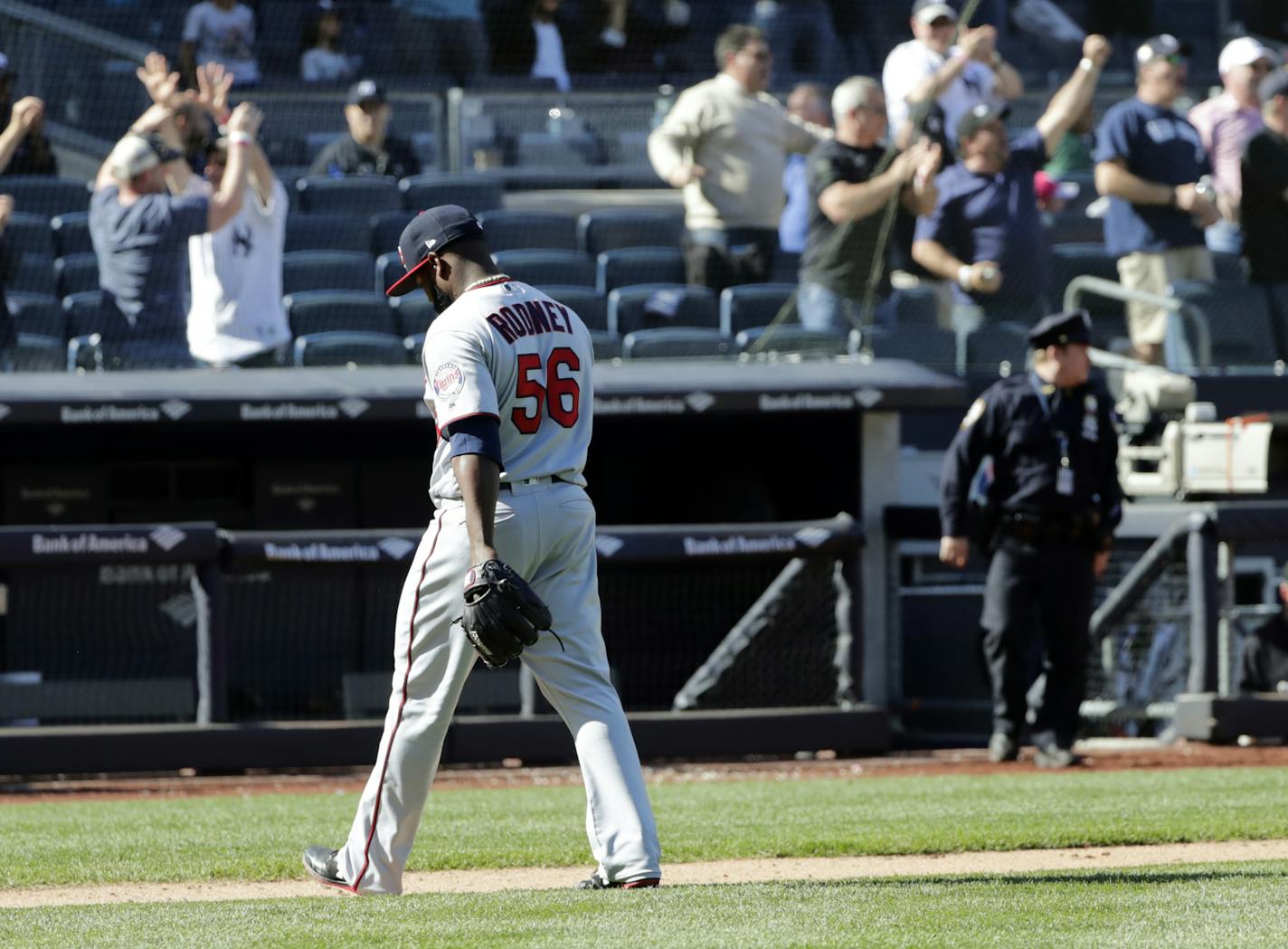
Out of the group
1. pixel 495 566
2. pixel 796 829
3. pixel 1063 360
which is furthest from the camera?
pixel 1063 360

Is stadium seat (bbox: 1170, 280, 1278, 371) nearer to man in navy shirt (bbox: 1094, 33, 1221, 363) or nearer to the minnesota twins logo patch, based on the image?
man in navy shirt (bbox: 1094, 33, 1221, 363)

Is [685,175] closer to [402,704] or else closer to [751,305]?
[751,305]

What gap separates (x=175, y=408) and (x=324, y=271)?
71.2 inches

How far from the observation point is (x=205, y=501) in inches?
394

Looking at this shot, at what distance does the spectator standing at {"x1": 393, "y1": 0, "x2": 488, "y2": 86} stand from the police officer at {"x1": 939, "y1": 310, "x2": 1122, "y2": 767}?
5.77 m

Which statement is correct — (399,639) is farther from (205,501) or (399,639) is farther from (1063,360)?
(205,501)

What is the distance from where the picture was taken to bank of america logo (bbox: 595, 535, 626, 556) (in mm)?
8586

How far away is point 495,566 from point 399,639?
455 mm

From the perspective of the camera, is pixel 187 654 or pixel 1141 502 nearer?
pixel 187 654

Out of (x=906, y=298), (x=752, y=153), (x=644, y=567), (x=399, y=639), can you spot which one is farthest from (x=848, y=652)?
(x=399, y=639)

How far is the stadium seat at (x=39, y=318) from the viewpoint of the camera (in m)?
9.68

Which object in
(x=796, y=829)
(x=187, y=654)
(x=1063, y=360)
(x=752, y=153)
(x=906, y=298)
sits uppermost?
(x=752, y=153)

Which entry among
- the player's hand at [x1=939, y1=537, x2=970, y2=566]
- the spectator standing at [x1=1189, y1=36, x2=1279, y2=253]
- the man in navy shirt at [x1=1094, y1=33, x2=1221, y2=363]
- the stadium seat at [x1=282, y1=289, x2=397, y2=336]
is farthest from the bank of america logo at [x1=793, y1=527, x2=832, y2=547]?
the spectator standing at [x1=1189, y1=36, x2=1279, y2=253]

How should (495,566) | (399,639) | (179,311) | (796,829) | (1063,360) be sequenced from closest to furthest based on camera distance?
(495,566) → (399,639) → (796,829) → (1063,360) → (179,311)
